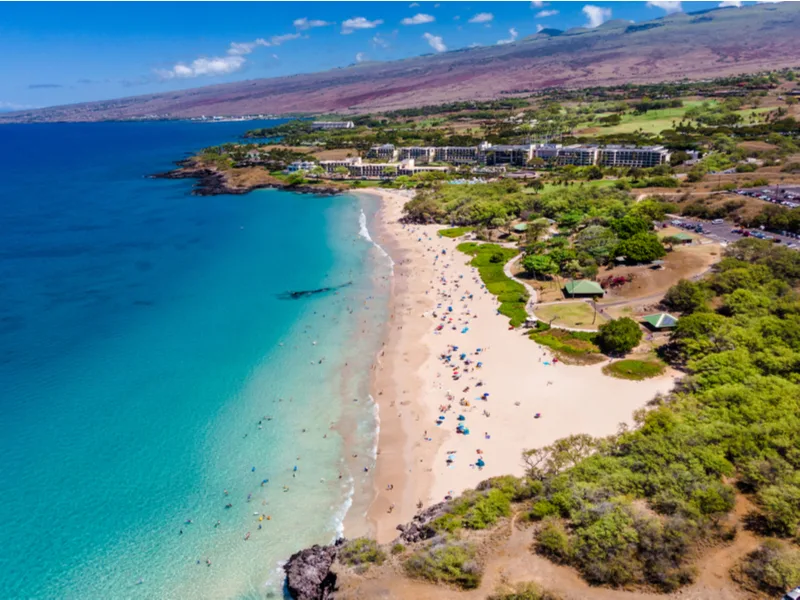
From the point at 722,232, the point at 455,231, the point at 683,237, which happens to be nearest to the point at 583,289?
the point at 683,237

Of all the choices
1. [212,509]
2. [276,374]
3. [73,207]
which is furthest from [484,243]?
[73,207]

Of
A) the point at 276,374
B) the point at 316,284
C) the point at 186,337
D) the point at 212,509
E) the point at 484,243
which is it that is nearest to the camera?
the point at 212,509

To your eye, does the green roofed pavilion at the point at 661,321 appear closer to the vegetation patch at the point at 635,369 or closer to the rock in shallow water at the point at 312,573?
the vegetation patch at the point at 635,369

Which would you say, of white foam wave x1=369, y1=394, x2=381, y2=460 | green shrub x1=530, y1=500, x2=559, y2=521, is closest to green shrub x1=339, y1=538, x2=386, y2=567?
green shrub x1=530, y1=500, x2=559, y2=521

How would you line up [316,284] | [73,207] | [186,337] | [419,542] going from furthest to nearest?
[73,207] → [316,284] → [186,337] → [419,542]

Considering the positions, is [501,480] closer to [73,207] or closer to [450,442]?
[450,442]

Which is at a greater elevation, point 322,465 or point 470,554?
point 470,554
